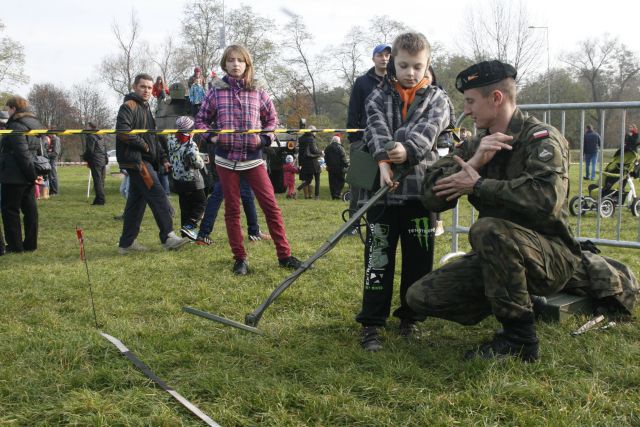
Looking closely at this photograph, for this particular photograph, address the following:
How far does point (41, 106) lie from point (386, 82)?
197ft

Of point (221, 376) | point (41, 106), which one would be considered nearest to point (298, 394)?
point (221, 376)

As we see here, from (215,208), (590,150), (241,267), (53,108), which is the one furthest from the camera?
(53,108)

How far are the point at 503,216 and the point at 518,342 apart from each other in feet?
2.11

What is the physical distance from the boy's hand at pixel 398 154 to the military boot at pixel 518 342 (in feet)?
3.20

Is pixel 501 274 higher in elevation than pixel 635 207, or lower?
higher

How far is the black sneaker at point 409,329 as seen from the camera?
11.5 ft

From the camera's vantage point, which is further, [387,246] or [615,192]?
[615,192]

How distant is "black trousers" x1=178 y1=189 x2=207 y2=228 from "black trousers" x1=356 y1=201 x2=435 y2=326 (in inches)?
189

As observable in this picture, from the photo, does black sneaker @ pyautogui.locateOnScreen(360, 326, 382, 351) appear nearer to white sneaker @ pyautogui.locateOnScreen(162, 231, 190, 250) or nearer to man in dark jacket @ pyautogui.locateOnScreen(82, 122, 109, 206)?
white sneaker @ pyautogui.locateOnScreen(162, 231, 190, 250)

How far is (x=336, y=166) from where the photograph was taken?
48.2ft

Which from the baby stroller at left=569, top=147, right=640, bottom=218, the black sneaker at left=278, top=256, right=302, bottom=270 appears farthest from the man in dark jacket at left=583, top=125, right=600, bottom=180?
the black sneaker at left=278, top=256, right=302, bottom=270

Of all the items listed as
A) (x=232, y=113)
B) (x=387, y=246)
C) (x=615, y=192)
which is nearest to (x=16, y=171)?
(x=232, y=113)

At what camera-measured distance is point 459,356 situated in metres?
3.15

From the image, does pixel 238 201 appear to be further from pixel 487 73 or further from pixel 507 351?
pixel 507 351
